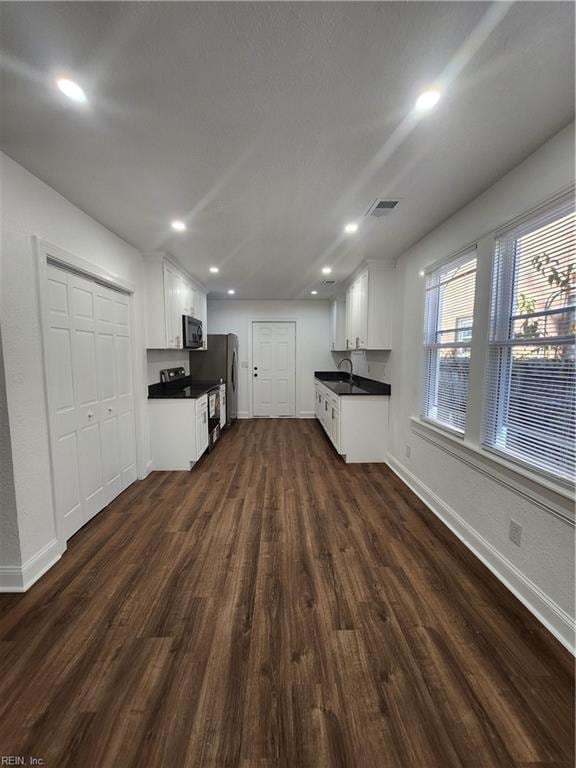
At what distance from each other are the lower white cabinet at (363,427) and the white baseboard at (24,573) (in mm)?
2994

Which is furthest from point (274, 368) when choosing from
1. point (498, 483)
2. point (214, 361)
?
point (498, 483)

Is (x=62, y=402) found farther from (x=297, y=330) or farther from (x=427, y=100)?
(x=297, y=330)

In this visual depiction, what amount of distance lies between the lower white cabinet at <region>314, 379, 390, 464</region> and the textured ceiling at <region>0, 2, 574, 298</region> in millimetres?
2152

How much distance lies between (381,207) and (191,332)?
284 centimetres

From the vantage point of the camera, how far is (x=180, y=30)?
41.8 inches

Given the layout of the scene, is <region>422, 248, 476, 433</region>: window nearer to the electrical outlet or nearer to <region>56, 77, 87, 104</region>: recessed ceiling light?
the electrical outlet

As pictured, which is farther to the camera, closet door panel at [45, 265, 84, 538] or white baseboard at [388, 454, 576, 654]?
closet door panel at [45, 265, 84, 538]

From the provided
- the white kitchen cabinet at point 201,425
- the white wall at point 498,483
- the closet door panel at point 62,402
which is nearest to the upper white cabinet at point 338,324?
the white wall at point 498,483

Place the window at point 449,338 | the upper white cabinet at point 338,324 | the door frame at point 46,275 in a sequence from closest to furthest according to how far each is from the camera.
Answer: the door frame at point 46,275 → the window at point 449,338 → the upper white cabinet at point 338,324

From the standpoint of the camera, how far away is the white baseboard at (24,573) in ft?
5.84

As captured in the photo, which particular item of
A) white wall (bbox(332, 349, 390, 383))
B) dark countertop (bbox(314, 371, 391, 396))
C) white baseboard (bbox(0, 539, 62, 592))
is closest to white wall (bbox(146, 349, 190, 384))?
white baseboard (bbox(0, 539, 62, 592))

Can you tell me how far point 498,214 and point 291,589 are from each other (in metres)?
2.73

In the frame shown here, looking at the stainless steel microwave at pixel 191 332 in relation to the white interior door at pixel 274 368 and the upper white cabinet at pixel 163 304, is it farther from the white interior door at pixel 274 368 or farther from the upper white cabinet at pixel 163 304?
the white interior door at pixel 274 368

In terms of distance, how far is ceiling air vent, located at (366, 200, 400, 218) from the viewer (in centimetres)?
224
